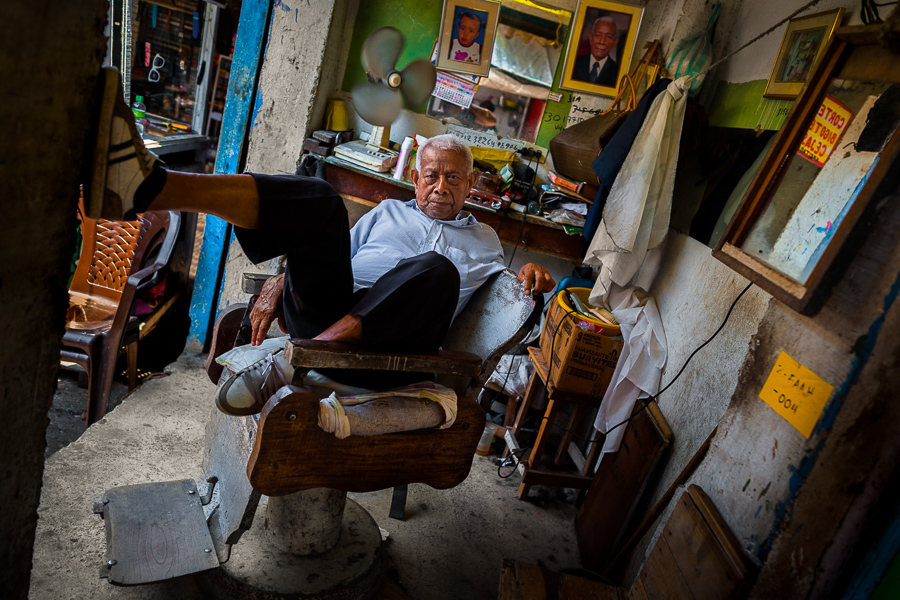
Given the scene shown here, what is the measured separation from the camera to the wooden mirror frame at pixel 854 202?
1.15 m

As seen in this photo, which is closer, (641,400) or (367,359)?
(367,359)

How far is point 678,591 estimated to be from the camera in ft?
4.83

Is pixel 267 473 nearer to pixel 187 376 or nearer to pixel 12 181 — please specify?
pixel 12 181

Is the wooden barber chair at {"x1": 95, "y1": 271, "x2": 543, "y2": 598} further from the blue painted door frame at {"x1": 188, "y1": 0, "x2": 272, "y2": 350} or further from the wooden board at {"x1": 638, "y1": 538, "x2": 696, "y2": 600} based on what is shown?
the blue painted door frame at {"x1": 188, "y1": 0, "x2": 272, "y2": 350}

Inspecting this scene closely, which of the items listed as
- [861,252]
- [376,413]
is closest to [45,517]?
[376,413]

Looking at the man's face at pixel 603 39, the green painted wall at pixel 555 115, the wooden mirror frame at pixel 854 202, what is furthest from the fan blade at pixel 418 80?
the wooden mirror frame at pixel 854 202

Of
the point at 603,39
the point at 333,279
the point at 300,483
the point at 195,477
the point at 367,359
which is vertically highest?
the point at 603,39

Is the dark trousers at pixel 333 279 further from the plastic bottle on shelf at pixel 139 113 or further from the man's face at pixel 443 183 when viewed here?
the plastic bottle on shelf at pixel 139 113

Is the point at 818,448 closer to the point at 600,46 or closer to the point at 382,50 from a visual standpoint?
the point at 600,46

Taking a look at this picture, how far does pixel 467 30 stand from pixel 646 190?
176 centimetres

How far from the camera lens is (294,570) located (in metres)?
1.97

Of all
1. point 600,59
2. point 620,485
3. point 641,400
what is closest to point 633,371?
point 641,400

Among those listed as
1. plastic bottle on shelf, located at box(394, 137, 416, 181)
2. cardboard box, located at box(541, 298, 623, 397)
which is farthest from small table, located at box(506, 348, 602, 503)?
plastic bottle on shelf, located at box(394, 137, 416, 181)

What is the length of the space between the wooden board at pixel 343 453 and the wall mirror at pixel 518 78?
2.58 m
